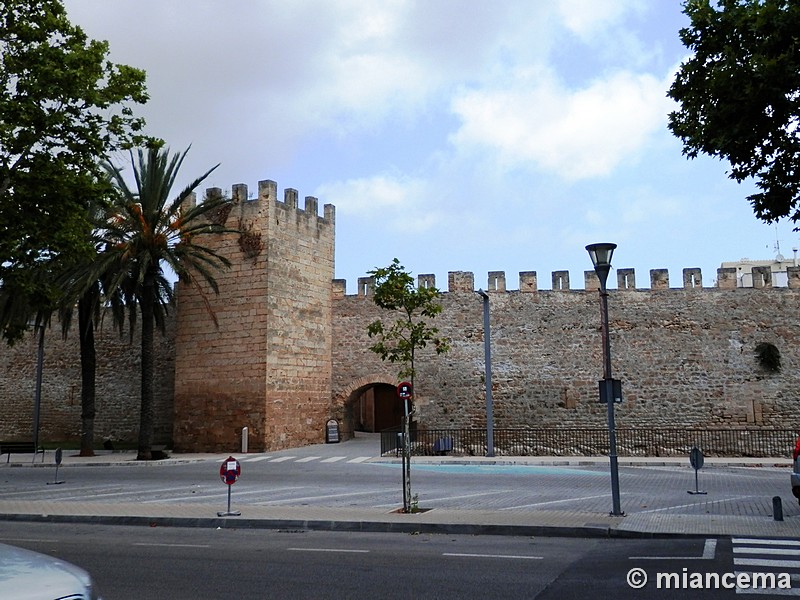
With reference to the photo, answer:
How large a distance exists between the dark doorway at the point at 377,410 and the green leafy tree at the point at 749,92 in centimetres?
2666

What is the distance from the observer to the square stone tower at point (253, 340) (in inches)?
928

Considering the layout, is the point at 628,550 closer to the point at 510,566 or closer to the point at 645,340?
the point at 510,566

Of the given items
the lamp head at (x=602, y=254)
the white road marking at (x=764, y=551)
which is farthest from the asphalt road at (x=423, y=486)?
the lamp head at (x=602, y=254)

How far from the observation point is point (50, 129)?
45.8 ft

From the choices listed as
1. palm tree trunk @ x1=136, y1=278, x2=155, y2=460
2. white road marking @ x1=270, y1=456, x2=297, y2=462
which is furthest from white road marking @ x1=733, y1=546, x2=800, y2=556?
palm tree trunk @ x1=136, y1=278, x2=155, y2=460

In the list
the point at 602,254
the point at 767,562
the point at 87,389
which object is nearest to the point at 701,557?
the point at 767,562

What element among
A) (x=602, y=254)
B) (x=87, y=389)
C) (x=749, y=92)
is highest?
(x=749, y=92)

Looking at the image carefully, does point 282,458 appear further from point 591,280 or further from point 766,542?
point 766,542

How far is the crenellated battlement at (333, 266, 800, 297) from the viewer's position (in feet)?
82.9

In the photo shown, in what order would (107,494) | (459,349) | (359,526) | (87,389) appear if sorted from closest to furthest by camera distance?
(359,526) < (107,494) < (87,389) < (459,349)

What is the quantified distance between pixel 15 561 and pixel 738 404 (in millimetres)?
24577

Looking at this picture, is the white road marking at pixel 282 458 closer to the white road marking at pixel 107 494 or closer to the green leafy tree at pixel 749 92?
the white road marking at pixel 107 494

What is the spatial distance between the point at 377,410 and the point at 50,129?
24586mm

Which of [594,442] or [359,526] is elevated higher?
[594,442]
